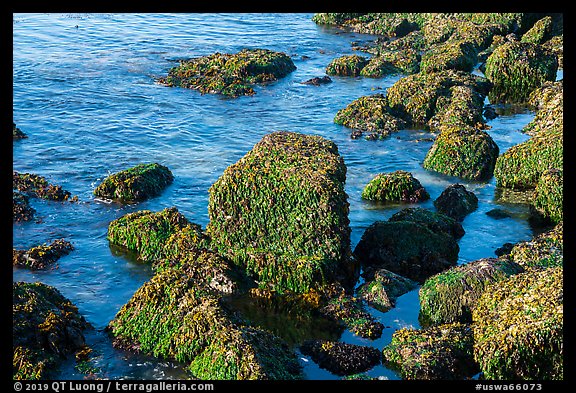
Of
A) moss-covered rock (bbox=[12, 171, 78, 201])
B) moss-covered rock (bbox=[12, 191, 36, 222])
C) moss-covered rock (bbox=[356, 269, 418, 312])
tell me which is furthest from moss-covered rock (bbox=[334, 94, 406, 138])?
moss-covered rock (bbox=[12, 191, 36, 222])

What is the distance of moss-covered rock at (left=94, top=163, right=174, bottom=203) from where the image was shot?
2309 cm

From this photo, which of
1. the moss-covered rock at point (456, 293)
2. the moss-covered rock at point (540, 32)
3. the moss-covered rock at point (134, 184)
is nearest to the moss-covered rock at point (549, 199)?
the moss-covered rock at point (456, 293)

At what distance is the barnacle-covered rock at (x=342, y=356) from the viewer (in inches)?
564

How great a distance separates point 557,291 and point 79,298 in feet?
35.9

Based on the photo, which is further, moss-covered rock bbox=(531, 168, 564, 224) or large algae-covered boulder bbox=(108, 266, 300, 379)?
moss-covered rock bbox=(531, 168, 564, 224)

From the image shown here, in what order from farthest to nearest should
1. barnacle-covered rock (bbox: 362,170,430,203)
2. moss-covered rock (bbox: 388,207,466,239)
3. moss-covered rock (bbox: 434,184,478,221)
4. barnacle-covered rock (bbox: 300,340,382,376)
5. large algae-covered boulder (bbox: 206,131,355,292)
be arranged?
1. barnacle-covered rock (bbox: 362,170,430,203)
2. moss-covered rock (bbox: 434,184,478,221)
3. moss-covered rock (bbox: 388,207,466,239)
4. large algae-covered boulder (bbox: 206,131,355,292)
5. barnacle-covered rock (bbox: 300,340,382,376)

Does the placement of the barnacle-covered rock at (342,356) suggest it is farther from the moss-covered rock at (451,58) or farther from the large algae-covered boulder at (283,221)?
the moss-covered rock at (451,58)

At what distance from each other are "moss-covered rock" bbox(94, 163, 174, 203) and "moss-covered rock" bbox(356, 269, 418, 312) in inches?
353

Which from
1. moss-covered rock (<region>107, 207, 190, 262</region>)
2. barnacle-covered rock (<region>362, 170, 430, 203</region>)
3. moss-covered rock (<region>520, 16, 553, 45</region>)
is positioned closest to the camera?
moss-covered rock (<region>107, 207, 190, 262</region>)

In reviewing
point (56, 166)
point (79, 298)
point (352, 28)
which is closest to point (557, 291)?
point (79, 298)

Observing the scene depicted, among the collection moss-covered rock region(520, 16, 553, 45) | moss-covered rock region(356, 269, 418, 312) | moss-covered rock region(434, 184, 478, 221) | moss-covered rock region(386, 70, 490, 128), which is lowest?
moss-covered rock region(356, 269, 418, 312)

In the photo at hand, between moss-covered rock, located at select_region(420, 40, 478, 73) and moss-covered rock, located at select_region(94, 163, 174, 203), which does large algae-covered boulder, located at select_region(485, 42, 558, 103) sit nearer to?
moss-covered rock, located at select_region(420, 40, 478, 73)

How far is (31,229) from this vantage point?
21.0 m

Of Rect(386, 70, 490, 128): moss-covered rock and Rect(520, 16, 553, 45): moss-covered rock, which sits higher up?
Rect(520, 16, 553, 45): moss-covered rock
